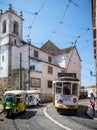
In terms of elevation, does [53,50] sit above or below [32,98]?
above

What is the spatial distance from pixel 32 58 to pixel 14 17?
8.86m

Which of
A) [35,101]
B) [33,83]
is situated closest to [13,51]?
[33,83]

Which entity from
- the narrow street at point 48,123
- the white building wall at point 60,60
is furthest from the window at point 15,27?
the narrow street at point 48,123

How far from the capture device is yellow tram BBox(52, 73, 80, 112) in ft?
61.3

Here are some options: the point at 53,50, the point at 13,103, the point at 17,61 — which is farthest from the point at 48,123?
the point at 53,50

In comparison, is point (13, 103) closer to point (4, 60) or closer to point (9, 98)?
point (9, 98)

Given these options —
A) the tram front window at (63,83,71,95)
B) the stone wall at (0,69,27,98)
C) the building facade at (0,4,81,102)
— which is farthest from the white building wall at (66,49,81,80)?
the tram front window at (63,83,71,95)

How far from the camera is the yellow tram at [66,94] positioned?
18.7 metres

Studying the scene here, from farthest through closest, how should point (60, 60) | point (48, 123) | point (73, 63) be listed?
1. point (73, 63)
2. point (60, 60)
3. point (48, 123)

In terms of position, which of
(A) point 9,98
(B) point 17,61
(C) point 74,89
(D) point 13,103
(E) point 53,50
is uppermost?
(E) point 53,50

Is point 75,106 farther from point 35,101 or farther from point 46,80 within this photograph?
point 46,80

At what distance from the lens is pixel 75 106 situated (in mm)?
18734

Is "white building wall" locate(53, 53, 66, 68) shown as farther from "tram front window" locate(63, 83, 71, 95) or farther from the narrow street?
the narrow street

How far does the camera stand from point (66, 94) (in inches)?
747
